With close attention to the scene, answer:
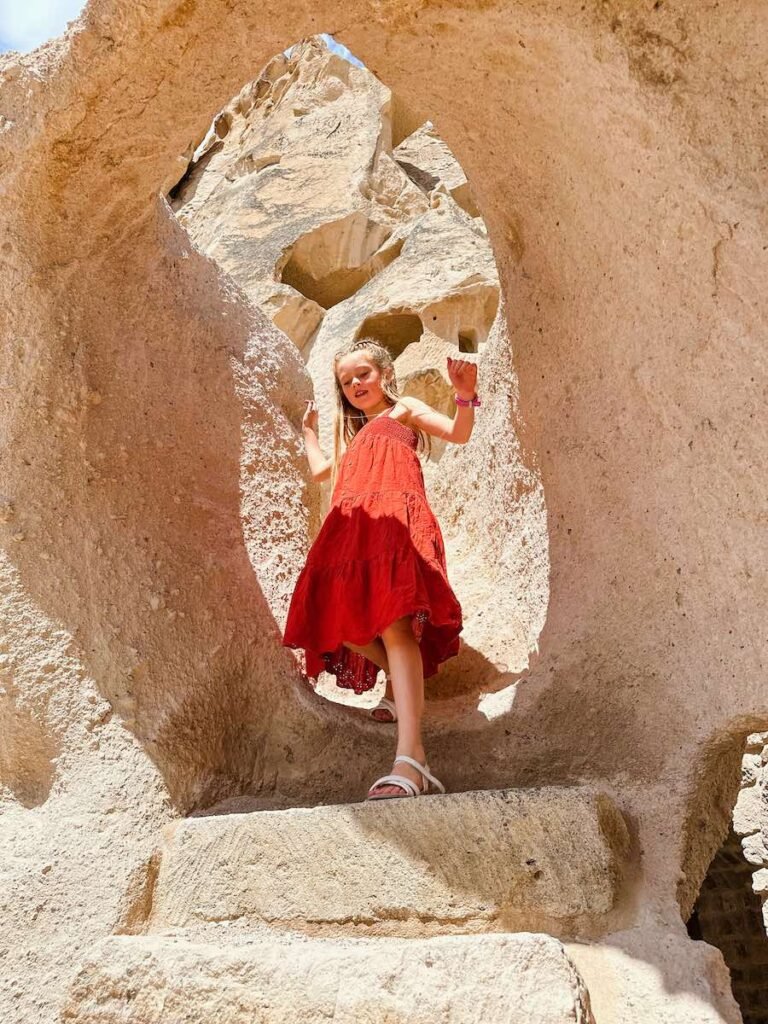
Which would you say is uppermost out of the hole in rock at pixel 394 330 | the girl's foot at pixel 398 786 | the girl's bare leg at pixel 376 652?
the girl's foot at pixel 398 786

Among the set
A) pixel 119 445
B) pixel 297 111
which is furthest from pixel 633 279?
pixel 297 111

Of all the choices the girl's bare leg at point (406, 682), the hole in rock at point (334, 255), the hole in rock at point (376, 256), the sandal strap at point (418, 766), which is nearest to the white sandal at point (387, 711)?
the hole in rock at point (376, 256)

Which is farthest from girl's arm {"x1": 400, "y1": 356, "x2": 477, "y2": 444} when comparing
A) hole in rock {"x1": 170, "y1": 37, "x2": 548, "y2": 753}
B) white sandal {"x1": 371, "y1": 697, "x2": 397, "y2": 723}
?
white sandal {"x1": 371, "y1": 697, "x2": 397, "y2": 723}

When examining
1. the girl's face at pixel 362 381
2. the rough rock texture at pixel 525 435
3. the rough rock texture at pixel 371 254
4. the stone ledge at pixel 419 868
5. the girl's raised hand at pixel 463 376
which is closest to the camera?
the stone ledge at pixel 419 868

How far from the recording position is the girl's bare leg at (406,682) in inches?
84.4

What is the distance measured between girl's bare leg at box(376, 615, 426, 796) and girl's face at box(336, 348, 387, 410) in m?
0.66

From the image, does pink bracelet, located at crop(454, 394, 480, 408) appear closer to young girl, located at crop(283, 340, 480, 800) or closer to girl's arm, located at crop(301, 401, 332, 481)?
young girl, located at crop(283, 340, 480, 800)

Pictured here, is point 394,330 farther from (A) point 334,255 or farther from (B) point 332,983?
(B) point 332,983

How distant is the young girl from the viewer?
2.20 metres

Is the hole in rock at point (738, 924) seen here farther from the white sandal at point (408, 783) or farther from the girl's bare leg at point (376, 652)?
the white sandal at point (408, 783)

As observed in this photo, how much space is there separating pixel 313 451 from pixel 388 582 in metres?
0.59

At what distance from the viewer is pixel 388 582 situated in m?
2.25

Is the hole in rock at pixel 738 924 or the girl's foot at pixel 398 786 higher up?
the girl's foot at pixel 398 786

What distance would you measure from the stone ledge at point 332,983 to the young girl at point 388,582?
0.42 meters
